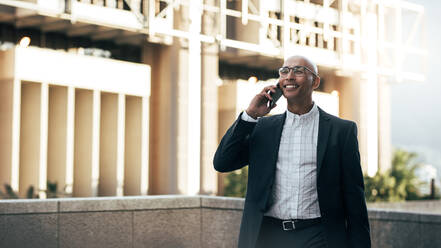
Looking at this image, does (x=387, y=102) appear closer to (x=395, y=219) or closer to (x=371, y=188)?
(x=371, y=188)

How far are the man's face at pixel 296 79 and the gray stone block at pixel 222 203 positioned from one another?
489 cm

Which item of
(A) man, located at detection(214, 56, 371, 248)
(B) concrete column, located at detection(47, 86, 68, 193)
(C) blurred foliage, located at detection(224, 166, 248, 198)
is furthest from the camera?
(C) blurred foliage, located at detection(224, 166, 248, 198)

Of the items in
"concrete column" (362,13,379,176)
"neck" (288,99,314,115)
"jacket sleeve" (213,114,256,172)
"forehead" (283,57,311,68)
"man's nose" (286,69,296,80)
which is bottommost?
"jacket sleeve" (213,114,256,172)

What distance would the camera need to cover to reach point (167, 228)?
8383 millimetres

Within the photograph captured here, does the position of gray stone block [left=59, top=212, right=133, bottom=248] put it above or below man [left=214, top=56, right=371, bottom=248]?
below

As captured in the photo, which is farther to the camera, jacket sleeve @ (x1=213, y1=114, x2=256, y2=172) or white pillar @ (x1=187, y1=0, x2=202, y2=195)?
white pillar @ (x1=187, y1=0, x2=202, y2=195)

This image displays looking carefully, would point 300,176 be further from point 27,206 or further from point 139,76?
point 139,76

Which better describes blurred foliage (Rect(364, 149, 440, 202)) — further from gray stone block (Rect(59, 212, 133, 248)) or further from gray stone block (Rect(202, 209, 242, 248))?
gray stone block (Rect(59, 212, 133, 248))

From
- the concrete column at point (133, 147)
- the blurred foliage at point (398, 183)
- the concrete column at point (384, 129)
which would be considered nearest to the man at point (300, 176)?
the concrete column at point (133, 147)

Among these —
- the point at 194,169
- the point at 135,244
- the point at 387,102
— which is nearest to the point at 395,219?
the point at 135,244

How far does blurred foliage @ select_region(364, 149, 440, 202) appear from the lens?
29000mm

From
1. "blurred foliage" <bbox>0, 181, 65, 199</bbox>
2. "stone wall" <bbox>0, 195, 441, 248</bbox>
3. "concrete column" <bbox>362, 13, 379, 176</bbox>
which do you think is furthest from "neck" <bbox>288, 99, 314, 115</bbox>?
"concrete column" <bbox>362, 13, 379, 176</bbox>

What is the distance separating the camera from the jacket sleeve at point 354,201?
3625mm

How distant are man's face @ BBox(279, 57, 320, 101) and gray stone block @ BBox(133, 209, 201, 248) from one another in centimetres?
489
